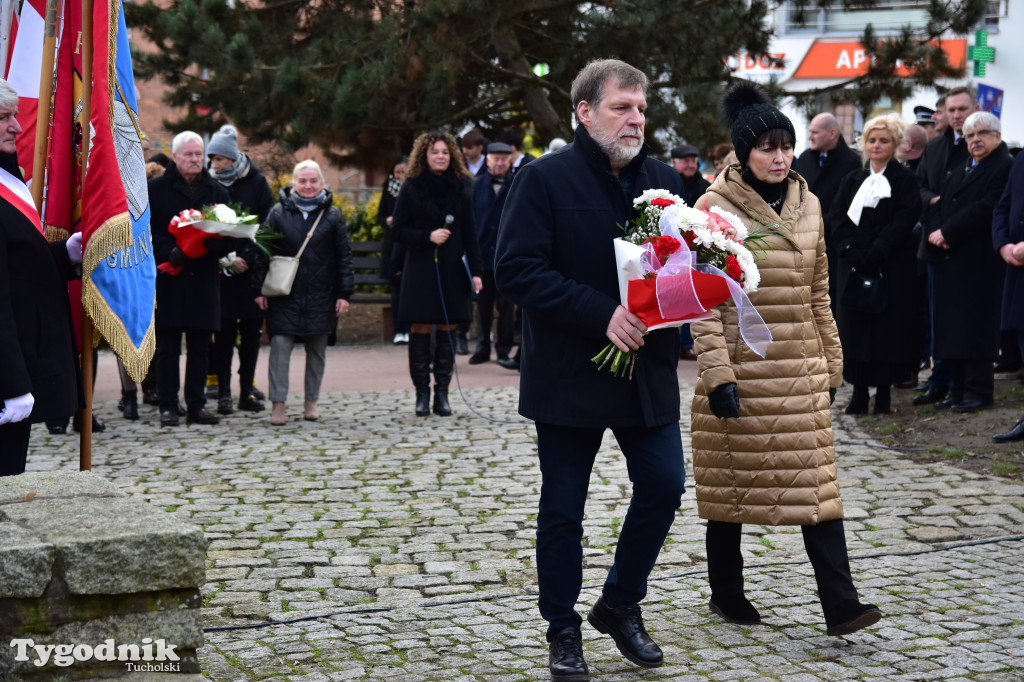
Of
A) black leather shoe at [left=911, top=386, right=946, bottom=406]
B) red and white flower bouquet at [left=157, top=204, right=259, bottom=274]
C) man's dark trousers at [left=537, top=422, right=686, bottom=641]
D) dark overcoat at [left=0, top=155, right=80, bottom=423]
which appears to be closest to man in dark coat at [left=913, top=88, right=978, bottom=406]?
black leather shoe at [left=911, top=386, right=946, bottom=406]

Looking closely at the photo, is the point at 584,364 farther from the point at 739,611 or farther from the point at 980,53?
the point at 980,53

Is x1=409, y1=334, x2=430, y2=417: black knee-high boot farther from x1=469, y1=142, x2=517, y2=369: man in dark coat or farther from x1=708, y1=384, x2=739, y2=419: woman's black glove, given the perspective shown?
x1=708, y1=384, x2=739, y2=419: woman's black glove

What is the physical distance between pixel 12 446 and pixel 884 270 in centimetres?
686

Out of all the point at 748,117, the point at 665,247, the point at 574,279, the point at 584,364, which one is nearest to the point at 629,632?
the point at 584,364

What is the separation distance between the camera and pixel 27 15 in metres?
5.93

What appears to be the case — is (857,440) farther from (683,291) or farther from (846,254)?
(683,291)

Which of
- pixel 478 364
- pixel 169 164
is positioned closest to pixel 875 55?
pixel 478 364

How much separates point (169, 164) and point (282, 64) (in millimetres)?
5054

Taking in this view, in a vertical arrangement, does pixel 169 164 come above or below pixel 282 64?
below

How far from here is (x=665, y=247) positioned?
4176 millimetres

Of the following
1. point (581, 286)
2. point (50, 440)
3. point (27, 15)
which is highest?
point (27, 15)

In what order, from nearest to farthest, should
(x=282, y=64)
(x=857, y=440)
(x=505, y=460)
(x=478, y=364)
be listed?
(x=505, y=460) < (x=857, y=440) < (x=478, y=364) < (x=282, y=64)

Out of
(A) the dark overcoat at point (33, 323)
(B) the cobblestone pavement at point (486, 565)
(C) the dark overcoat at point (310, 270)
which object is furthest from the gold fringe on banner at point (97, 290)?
(C) the dark overcoat at point (310, 270)

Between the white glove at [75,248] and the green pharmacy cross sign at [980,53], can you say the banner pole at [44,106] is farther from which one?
the green pharmacy cross sign at [980,53]
